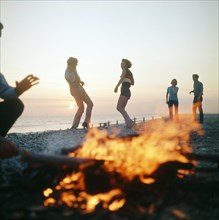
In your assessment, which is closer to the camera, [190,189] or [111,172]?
[111,172]

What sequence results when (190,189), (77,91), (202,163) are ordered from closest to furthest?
(190,189), (202,163), (77,91)

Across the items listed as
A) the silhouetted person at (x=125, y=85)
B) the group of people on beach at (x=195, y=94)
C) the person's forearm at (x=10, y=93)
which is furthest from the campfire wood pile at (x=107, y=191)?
the group of people on beach at (x=195, y=94)

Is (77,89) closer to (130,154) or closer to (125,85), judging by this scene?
(125,85)

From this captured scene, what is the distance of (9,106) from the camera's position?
5.67 meters

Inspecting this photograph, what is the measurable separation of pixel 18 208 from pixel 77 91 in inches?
397

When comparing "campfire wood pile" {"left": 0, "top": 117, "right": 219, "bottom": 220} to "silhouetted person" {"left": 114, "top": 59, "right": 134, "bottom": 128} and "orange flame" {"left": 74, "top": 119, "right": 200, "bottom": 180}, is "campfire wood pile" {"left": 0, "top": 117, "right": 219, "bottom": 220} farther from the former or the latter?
"silhouetted person" {"left": 114, "top": 59, "right": 134, "bottom": 128}

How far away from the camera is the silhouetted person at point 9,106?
5230 mm

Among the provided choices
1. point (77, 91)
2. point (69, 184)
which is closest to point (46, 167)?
point (69, 184)

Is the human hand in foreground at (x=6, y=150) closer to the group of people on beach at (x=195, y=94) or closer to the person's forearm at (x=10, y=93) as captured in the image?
the person's forearm at (x=10, y=93)

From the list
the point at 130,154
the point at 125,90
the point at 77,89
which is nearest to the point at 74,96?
the point at 77,89

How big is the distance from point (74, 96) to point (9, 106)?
7.84m

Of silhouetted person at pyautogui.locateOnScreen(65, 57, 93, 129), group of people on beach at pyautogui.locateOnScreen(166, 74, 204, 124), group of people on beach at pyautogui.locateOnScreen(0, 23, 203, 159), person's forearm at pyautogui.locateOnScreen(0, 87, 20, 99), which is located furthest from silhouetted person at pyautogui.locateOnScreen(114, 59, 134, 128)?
person's forearm at pyautogui.locateOnScreen(0, 87, 20, 99)

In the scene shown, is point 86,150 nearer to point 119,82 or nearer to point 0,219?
point 0,219

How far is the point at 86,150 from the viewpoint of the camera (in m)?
4.76
